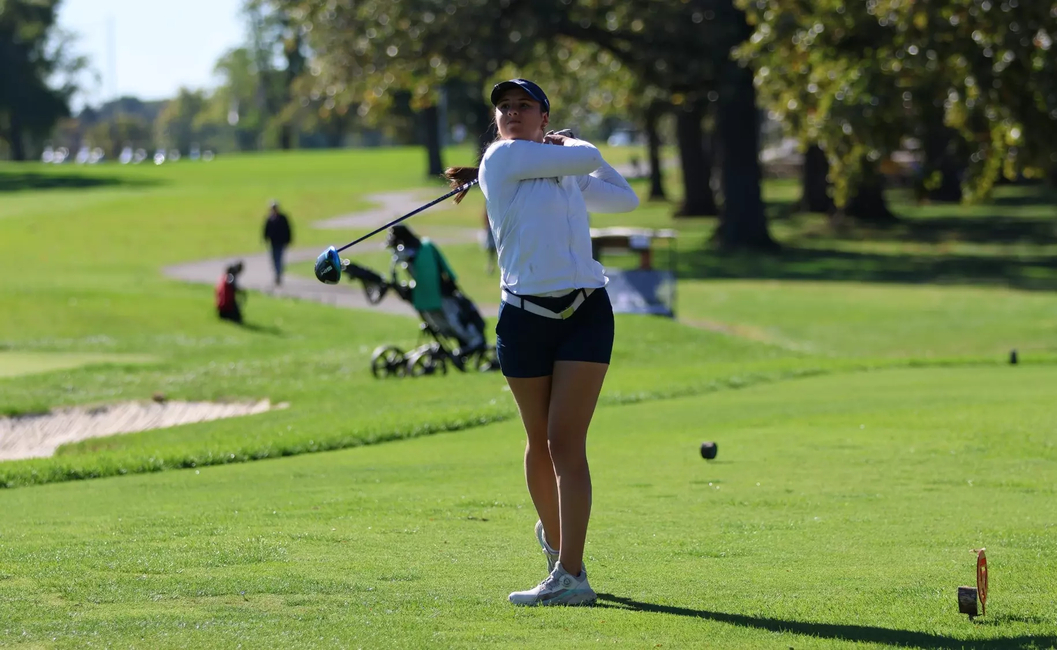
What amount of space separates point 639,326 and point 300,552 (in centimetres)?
1769

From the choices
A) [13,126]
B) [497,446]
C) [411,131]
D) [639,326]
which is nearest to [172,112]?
[13,126]

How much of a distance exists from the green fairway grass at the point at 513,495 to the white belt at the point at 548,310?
1.10 m

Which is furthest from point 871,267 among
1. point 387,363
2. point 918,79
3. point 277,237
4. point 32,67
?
point 32,67

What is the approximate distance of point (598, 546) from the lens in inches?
276

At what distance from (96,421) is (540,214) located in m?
11.5

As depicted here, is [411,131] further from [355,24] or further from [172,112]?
[172,112]

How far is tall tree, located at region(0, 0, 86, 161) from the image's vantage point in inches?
4085

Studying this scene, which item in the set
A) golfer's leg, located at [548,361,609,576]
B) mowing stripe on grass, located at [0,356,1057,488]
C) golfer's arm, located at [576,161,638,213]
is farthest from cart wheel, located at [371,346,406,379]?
golfer's leg, located at [548,361,609,576]

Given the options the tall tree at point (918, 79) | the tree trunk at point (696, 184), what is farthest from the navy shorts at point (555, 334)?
the tree trunk at point (696, 184)

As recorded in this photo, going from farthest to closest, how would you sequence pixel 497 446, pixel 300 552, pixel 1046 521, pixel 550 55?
pixel 550 55 → pixel 497 446 → pixel 1046 521 → pixel 300 552

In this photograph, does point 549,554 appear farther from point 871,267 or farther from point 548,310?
point 871,267

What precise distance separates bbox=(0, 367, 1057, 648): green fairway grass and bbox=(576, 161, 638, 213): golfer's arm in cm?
153

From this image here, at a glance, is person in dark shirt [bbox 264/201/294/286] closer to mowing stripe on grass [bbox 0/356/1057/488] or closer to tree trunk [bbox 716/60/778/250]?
tree trunk [bbox 716/60/778/250]

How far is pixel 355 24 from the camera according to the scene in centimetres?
3769
